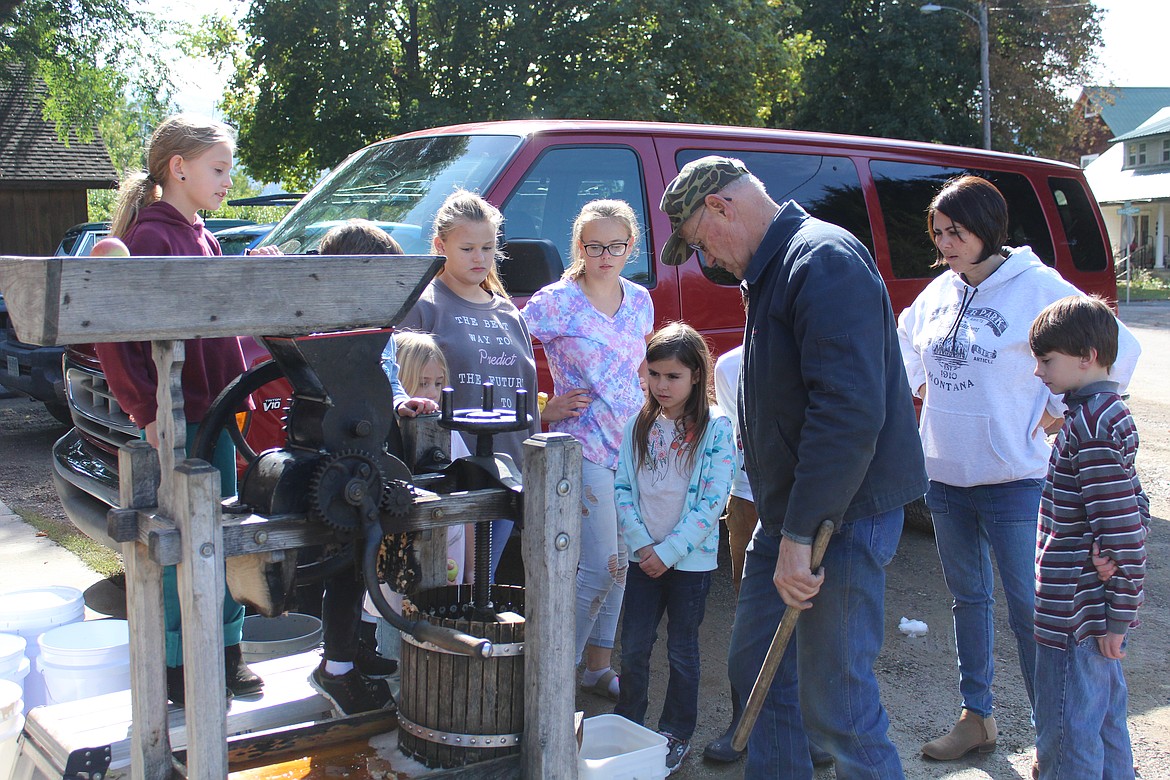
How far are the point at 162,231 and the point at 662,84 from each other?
66.9ft

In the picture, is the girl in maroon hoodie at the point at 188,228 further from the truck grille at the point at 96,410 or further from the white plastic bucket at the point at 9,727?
the truck grille at the point at 96,410

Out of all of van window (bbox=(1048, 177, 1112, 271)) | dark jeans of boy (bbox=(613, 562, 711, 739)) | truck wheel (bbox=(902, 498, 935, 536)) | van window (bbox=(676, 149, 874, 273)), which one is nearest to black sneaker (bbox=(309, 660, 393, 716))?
dark jeans of boy (bbox=(613, 562, 711, 739))

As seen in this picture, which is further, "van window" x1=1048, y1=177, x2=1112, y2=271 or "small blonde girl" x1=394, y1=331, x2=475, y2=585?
"van window" x1=1048, y1=177, x2=1112, y2=271

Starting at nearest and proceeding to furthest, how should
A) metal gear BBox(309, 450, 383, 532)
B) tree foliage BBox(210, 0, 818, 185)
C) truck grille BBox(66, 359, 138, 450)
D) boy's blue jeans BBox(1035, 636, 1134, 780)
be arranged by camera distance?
metal gear BBox(309, 450, 383, 532) < boy's blue jeans BBox(1035, 636, 1134, 780) < truck grille BBox(66, 359, 138, 450) < tree foliage BBox(210, 0, 818, 185)

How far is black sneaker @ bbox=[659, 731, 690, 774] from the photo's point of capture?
11.2 ft

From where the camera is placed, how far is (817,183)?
544 cm

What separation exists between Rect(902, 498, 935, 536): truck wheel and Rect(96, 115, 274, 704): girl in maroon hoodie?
4.28m

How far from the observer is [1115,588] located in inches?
110

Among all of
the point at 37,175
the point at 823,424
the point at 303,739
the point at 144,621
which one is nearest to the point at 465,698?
the point at 303,739

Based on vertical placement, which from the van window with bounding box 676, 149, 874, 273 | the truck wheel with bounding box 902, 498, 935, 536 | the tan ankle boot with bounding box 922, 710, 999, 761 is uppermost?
the van window with bounding box 676, 149, 874, 273

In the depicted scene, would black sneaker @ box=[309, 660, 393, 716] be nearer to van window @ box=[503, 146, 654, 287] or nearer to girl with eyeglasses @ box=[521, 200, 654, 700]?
girl with eyeglasses @ box=[521, 200, 654, 700]

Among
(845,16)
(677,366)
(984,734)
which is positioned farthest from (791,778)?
(845,16)

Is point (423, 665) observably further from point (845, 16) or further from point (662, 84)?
point (845, 16)

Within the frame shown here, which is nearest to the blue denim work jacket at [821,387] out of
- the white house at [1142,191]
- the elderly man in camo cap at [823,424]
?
the elderly man in camo cap at [823,424]
